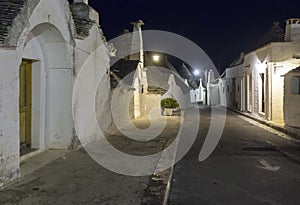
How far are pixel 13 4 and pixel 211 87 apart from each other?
50.9 metres

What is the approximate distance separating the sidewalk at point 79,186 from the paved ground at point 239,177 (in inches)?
22.1

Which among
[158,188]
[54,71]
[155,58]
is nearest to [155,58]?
[155,58]

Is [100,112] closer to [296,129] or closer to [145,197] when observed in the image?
[145,197]

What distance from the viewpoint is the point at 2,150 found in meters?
6.33

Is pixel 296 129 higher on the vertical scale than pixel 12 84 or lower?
lower

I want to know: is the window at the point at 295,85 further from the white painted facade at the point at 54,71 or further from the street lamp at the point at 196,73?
the street lamp at the point at 196,73

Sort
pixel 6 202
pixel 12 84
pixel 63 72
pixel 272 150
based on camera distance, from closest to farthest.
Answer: pixel 6 202, pixel 12 84, pixel 63 72, pixel 272 150

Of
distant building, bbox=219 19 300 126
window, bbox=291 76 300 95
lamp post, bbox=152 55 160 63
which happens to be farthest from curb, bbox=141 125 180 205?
lamp post, bbox=152 55 160 63

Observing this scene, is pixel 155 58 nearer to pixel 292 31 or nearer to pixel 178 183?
pixel 292 31

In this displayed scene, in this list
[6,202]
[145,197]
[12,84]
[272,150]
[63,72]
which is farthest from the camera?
[272,150]

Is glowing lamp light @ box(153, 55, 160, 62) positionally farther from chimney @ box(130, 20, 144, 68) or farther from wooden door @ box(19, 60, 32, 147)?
wooden door @ box(19, 60, 32, 147)

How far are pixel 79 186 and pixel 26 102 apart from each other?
3.80m

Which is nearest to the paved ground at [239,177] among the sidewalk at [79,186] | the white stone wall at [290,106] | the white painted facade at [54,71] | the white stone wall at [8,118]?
the sidewalk at [79,186]

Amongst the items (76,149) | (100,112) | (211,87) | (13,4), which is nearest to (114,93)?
(100,112)
